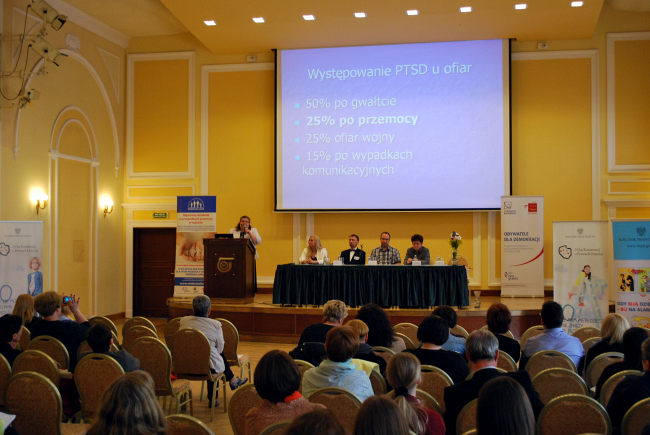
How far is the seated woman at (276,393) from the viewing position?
7.24ft

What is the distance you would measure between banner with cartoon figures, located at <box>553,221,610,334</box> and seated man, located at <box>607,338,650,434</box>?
4.64 meters

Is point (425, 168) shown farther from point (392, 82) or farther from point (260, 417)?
point (260, 417)

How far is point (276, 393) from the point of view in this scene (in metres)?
2.22

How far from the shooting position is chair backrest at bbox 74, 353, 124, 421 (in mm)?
3238

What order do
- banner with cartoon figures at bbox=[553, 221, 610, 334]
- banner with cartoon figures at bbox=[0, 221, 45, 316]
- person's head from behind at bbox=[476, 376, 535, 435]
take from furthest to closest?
banner with cartoon figures at bbox=[553, 221, 610, 334], banner with cartoon figures at bbox=[0, 221, 45, 316], person's head from behind at bbox=[476, 376, 535, 435]

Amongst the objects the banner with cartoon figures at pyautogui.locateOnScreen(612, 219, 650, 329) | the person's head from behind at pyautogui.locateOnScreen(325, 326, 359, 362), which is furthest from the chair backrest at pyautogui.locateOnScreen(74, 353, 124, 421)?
the banner with cartoon figures at pyautogui.locateOnScreen(612, 219, 650, 329)

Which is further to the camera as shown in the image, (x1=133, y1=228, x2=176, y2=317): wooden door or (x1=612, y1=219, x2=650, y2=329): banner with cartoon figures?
(x1=133, y1=228, x2=176, y2=317): wooden door

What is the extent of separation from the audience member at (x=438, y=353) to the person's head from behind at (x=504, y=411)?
1.38 m

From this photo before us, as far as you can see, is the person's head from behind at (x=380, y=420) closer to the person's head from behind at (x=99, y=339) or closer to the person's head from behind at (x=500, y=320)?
the person's head from behind at (x=99, y=339)

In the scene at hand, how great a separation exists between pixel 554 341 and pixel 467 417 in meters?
1.70

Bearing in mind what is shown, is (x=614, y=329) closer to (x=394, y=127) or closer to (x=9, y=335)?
(x=9, y=335)

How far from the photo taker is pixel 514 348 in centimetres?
376

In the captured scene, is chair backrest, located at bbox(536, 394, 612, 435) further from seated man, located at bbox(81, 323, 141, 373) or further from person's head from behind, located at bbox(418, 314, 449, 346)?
seated man, located at bbox(81, 323, 141, 373)

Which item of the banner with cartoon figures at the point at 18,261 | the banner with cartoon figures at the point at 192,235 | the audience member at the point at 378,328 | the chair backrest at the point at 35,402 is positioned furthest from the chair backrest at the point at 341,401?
the banner with cartoon figures at the point at 192,235
